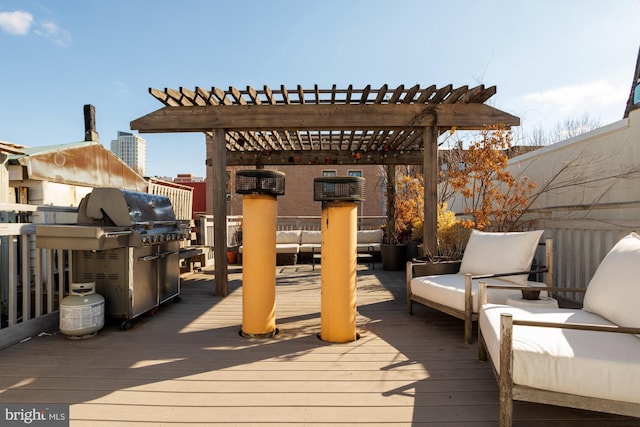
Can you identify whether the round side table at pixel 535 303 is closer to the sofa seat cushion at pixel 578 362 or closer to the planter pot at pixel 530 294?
the planter pot at pixel 530 294

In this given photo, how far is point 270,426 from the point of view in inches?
70.7

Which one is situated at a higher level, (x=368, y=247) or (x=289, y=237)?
(x=289, y=237)

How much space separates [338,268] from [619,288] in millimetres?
1835

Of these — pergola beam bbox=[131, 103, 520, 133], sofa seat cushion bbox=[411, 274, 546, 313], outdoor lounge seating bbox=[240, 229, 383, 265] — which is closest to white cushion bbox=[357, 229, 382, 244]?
outdoor lounge seating bbox=[240, 229, 383, 265]

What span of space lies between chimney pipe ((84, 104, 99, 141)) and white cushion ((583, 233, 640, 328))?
31.5ft

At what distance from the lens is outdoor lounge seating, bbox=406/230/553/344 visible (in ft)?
9.96

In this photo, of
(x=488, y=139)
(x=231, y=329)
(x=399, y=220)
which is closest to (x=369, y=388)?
(x=231, y=329)

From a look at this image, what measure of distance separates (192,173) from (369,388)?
3406cm

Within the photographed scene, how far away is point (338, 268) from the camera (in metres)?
3.04

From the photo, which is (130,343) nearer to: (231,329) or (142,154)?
(231,329)

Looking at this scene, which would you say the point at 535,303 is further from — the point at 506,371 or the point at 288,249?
the point at 288,249

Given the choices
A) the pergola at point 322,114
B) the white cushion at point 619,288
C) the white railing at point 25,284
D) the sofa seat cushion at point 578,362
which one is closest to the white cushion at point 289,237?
the pergola at point 322,114

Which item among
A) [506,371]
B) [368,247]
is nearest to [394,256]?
[368,247]

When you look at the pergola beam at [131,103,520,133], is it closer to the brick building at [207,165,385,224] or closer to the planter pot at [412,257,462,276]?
the planter pot at [412,257,462,276]
